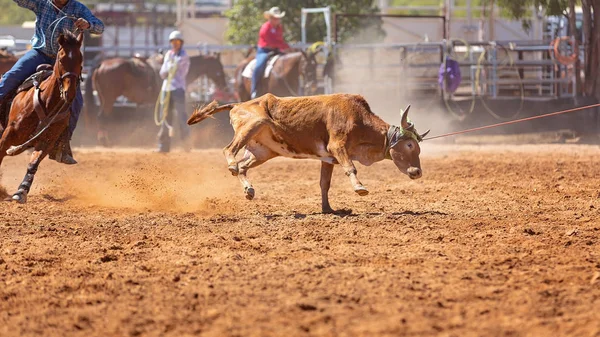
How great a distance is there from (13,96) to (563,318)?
6578mm

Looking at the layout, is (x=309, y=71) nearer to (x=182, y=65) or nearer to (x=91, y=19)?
(x=182, y=65)

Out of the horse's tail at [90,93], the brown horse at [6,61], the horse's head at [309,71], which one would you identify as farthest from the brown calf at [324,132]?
the horse's tail at [90,93]

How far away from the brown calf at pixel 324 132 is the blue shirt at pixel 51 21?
1759 mm

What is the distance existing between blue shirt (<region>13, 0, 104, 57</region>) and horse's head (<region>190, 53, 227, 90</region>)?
10.9m

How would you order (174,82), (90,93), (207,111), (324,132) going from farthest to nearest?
(90,93) → (174,82) → (207,111) → (324,132)

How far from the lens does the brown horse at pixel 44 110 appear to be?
883cm

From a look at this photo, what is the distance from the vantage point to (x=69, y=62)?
881cm

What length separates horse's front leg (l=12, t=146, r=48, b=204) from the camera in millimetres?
9352

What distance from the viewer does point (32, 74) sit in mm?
9648

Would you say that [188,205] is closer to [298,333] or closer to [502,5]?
[298,333]

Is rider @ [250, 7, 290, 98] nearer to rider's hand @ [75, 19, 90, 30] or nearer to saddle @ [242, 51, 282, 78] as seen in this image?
saddle @ [242, 51, 282, 78]

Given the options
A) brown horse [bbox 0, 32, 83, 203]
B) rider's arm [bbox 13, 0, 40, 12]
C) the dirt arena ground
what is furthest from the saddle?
rider's arm [bbox 13, 0, 40, 12]

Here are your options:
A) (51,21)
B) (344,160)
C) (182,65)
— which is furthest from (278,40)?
(344,160)

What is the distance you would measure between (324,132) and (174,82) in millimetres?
8399
